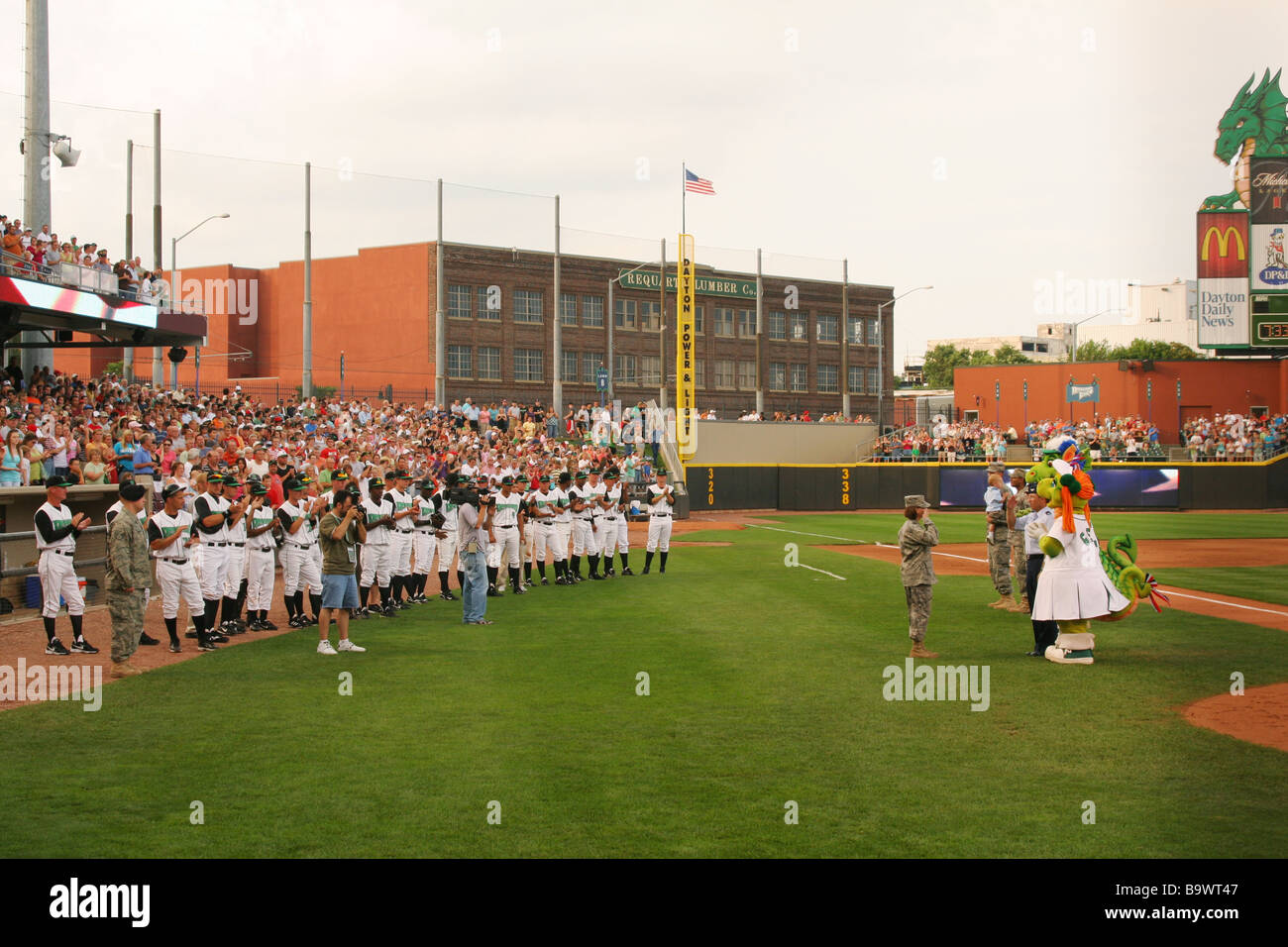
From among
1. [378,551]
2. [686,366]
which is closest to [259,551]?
[378,551]

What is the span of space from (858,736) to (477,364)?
50.5 metres

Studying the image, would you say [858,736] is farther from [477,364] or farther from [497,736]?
[477,364]

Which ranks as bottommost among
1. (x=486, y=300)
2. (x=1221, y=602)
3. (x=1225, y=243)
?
(x=1221, y=602)

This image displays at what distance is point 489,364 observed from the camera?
58500 mm

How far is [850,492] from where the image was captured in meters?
47.2

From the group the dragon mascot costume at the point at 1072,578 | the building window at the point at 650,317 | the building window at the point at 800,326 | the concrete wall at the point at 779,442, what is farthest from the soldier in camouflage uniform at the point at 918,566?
the building window at the point at 800,326

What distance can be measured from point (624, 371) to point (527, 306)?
7464mm

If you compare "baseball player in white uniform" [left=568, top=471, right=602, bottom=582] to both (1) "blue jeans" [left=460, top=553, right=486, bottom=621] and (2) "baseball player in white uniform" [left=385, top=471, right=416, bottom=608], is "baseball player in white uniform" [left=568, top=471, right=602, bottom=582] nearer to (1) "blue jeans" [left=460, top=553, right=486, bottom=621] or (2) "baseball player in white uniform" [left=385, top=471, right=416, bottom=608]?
(2) "baseball player in white uniform" [left=385, top=471, right=416, bottom=608]

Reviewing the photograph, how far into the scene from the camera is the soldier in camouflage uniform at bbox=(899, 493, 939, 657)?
12773mm

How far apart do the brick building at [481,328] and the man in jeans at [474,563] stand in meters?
36.5

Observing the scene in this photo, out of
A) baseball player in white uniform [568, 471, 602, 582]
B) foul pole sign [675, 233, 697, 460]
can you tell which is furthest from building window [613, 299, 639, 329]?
baseball player in white uniform [568, 471, 602, 582]

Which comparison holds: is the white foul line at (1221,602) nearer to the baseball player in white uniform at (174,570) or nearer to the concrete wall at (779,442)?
the baseball player in white uniform at (174,570)

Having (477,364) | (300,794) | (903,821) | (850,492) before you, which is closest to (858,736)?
(903,821)

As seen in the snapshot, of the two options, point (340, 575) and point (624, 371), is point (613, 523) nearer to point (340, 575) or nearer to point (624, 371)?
point (340, 575)
